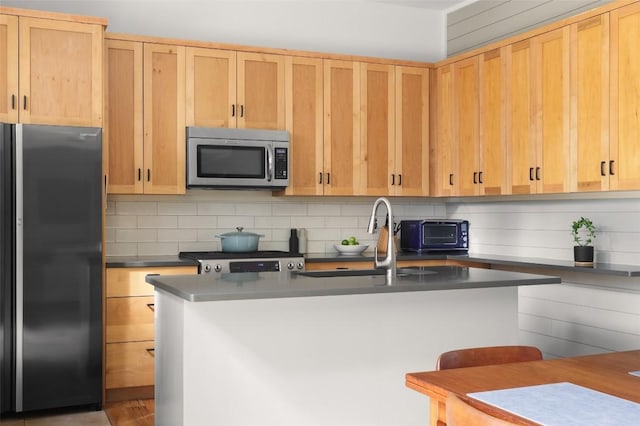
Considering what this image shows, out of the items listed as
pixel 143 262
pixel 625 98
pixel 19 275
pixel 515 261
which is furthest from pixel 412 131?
pixel 19 275

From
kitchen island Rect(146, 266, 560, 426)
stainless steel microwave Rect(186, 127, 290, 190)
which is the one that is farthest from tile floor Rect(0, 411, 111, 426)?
→ stainless steel microwave Rect(186, 127, 290, 190)

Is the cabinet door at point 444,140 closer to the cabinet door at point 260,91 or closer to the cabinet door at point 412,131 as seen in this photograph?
the cabinet door at point 412,131

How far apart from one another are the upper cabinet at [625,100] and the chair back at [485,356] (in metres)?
2.02

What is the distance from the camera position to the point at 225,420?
2.88 m

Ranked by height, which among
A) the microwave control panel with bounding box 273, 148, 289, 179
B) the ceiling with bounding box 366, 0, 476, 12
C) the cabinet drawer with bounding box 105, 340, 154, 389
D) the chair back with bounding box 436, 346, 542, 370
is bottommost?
the cabinet drawer with bounding box 105, 340, 154, 389

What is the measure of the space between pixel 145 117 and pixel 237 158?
27.3 inches

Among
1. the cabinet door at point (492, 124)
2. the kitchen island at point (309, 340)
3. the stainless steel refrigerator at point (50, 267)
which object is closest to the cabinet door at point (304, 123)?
the cabinet door at point (492, 124)

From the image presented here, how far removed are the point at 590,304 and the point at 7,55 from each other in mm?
3970

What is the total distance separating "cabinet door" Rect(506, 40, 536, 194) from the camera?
4766 millimetres

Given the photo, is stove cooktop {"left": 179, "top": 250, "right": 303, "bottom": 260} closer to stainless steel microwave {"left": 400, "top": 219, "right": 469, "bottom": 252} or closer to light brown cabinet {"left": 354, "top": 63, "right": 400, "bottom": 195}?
light brown cabinet {"left": 354, "top": 63, "right": 400, "bottom": 195}

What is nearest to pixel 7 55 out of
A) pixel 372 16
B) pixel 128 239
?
pixel 128 239

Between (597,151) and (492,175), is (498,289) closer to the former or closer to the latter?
(597,151)

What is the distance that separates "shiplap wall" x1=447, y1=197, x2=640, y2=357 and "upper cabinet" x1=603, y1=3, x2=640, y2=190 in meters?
0.36

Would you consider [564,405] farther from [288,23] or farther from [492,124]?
[288,23]
